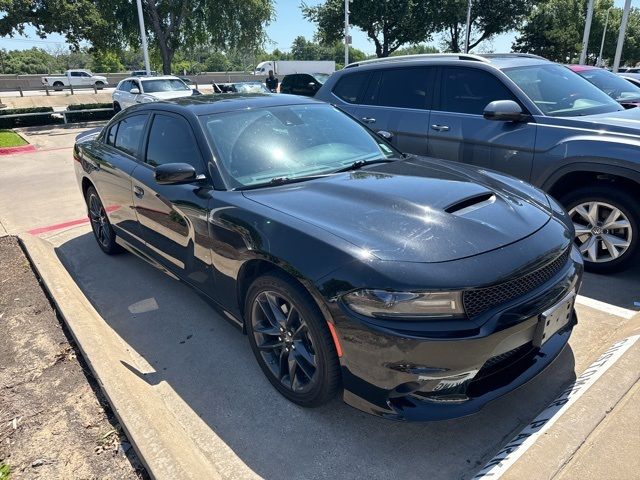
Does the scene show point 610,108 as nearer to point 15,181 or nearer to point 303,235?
point 303,235

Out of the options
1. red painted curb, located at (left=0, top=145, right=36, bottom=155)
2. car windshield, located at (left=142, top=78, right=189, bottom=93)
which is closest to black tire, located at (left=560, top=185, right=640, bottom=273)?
red painted curb, located at (left=0, top=145, right=36, bottom=155)

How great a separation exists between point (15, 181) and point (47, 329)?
717 cm

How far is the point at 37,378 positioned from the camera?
3047 mm

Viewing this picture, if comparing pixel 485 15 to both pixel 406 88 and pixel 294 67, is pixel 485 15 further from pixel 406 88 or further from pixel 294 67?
pixel 406 88

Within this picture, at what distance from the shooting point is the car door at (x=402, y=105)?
5.39 metres

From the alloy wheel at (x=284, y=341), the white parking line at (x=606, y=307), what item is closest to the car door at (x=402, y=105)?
the white parking line at (x=606, y=307)

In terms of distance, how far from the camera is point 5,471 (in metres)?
2.33

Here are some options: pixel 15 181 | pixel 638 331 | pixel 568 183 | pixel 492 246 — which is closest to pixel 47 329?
pixel 492 246

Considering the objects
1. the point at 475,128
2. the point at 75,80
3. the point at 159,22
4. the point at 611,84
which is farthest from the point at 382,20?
the point at 475,128

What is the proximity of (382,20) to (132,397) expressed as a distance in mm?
37439

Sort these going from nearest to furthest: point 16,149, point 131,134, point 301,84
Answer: point 131,134 < point 16,149 < point 301,84

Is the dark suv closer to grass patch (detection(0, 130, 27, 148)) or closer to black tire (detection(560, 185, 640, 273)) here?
black tire (detection(560, 185, 640, 273))

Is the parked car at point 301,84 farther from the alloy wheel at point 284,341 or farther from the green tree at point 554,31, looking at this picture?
the green tree at point 554,31

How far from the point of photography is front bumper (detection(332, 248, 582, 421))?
210 centimetres
